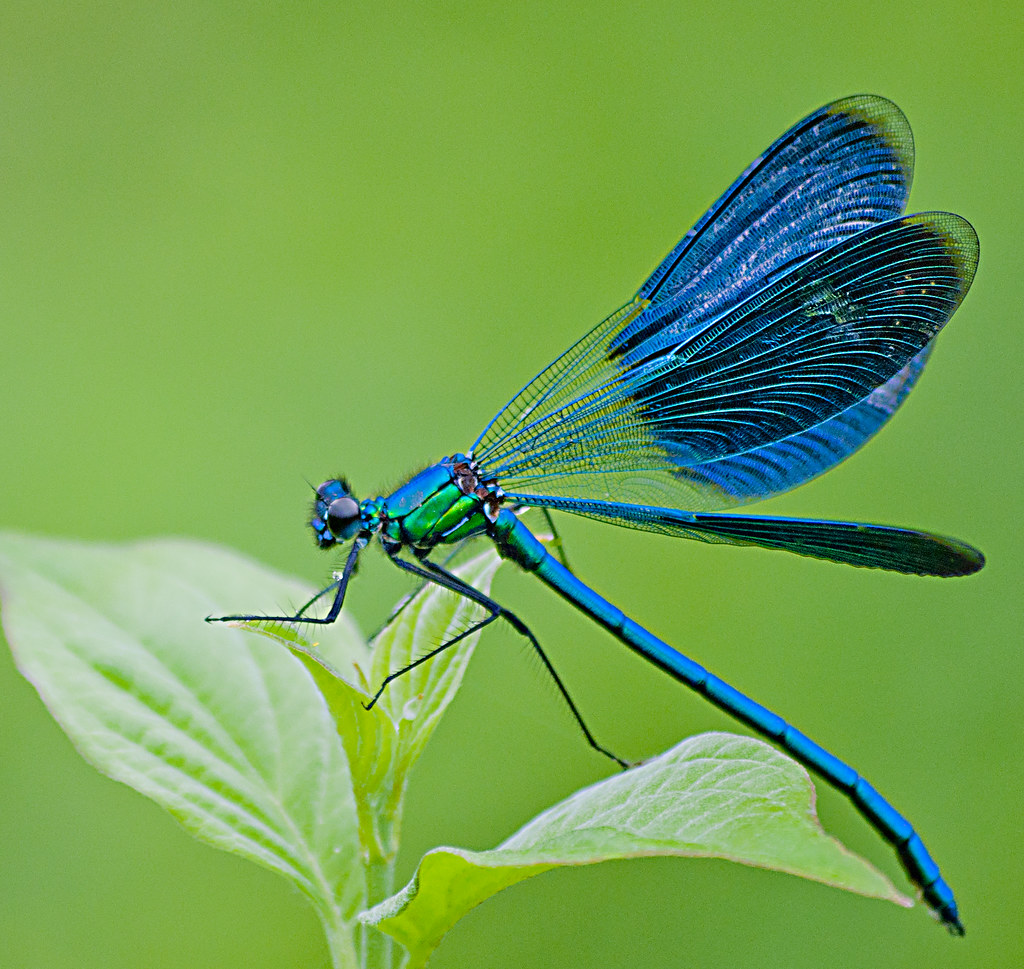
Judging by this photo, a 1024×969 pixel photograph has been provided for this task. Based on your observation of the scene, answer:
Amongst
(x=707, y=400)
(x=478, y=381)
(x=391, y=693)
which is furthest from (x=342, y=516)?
(x=478, y=381)

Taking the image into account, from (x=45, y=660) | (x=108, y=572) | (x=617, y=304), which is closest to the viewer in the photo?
(x=45, y=660)

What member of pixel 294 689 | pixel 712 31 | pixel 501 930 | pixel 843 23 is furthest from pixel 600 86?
pixel 294 689

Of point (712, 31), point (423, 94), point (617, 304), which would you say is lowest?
point (617, 304)

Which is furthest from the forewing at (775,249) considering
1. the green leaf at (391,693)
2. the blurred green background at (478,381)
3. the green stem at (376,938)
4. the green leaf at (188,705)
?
the green stem at (376,938)

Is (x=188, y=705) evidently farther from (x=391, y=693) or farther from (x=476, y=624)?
(x=476, y=624)

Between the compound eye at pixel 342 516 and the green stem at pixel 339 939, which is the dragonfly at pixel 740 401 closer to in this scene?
the compound eye at pixel 342 516

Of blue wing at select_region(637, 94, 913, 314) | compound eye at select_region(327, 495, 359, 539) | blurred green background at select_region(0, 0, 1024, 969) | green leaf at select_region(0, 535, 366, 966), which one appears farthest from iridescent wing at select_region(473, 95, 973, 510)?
green leaf at select_region(0, 535, 366, 966)

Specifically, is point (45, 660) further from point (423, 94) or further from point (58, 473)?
point (423, 94)
